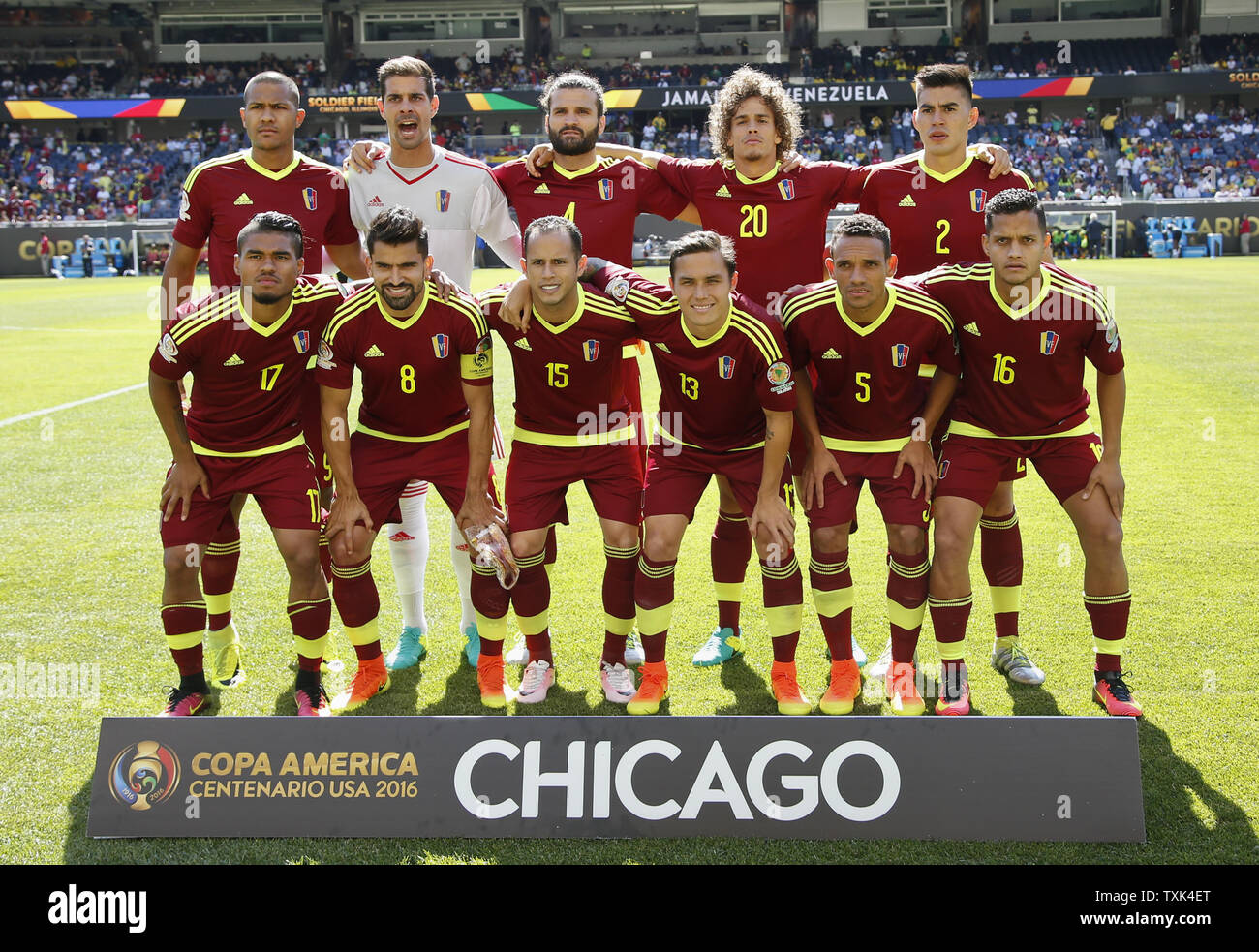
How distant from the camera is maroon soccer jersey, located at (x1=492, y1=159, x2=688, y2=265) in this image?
5125 mm

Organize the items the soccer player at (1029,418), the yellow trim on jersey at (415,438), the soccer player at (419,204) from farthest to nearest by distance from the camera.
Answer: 1. the soccer player at (419,204)
2. the yellow trim on jersey at (415,438)
3. the soccer player at (1029,418)

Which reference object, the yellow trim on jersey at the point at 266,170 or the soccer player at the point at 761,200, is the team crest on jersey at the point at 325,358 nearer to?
the yellow trim on jersey at the point at 266,170

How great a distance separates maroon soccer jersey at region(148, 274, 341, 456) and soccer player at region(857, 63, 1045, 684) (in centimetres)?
255

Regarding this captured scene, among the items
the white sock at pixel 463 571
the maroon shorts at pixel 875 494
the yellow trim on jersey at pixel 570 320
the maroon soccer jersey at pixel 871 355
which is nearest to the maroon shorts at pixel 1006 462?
the maroon soccer jersey at pixel 871 355

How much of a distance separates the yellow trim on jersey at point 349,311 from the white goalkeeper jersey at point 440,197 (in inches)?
29.8

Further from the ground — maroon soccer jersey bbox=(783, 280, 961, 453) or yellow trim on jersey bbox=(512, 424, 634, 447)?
maroon soccer jersey bbox=(783, 280, 961, 453)

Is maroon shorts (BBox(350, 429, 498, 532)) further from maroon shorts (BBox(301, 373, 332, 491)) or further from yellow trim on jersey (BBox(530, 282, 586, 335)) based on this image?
yellow trim on jersey (BBox(530, 282, 586, 335))

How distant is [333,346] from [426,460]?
2.02 feet

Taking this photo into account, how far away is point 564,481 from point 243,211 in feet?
6.39

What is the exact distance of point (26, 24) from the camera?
46.5 meters

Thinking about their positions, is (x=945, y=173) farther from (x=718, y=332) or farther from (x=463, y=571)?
(x=463, y=571)

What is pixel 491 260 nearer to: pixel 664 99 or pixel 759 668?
pixel 664 99

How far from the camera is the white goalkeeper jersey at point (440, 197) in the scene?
521 centimetres

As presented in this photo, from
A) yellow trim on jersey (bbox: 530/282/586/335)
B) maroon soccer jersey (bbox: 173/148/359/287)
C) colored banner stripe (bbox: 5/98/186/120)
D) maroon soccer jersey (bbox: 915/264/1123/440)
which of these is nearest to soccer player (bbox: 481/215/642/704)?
yellow trim on jersey (bbox: 530/282/586/335)
